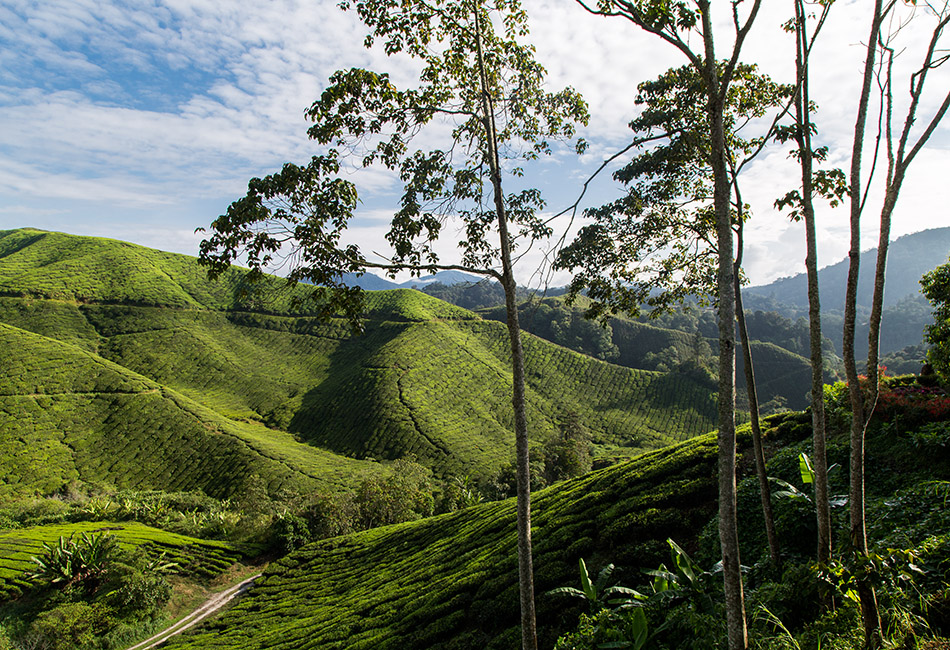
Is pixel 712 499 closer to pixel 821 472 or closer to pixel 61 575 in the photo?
pixel 821 472

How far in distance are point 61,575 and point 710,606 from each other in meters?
34.5

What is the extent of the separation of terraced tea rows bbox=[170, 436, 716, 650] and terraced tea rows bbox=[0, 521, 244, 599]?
7108mm

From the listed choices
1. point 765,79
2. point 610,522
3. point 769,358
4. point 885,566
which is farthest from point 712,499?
point 769,358

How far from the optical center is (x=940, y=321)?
15.5 metres

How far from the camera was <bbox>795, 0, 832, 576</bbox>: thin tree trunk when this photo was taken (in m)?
6.77

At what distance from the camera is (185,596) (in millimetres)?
29516

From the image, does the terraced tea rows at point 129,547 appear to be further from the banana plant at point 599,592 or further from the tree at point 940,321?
the tree at point 940,321

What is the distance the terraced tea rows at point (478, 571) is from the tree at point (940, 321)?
753cm

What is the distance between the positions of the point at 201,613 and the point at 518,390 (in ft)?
102

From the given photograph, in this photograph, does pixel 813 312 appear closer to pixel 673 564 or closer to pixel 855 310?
pixel 855 310

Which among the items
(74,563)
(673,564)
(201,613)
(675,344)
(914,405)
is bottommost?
(201,613)

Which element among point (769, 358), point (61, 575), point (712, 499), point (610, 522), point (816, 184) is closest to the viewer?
point (816, 184)

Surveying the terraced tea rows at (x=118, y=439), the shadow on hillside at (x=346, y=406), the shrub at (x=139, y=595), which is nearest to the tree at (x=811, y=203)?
the shrub at (x=139, y=595)

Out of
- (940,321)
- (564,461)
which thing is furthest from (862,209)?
(564,461)
